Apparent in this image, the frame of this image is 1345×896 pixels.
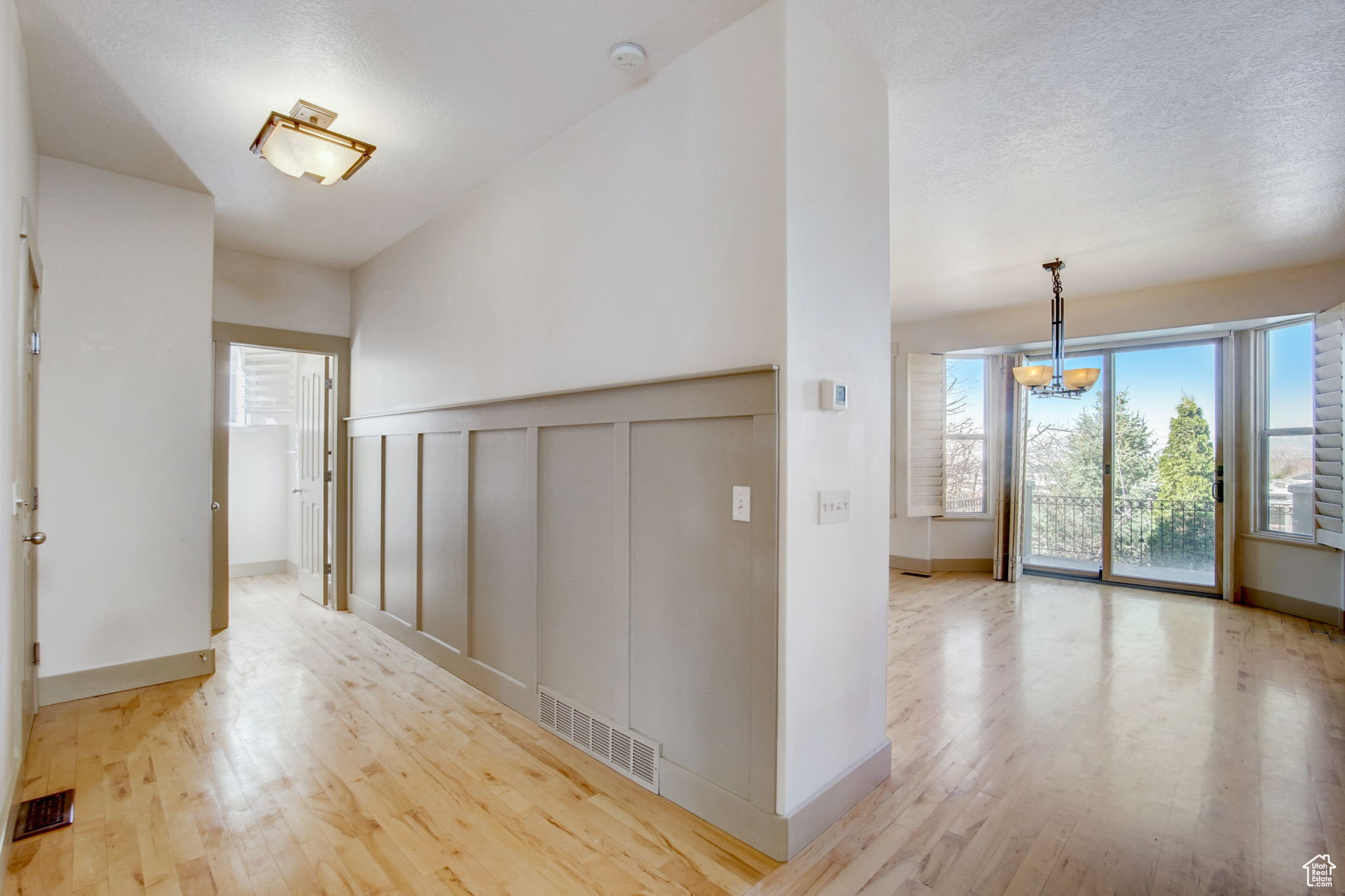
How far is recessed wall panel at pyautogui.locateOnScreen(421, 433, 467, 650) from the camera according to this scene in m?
3.61

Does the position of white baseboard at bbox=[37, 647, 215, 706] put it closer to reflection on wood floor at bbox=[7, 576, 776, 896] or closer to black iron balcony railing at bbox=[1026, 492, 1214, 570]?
reflection on wood floor at bbox=[7, 576, 776, 896]

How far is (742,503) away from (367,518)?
3.67 m

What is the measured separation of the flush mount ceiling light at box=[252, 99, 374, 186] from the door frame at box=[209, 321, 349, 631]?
211 cm

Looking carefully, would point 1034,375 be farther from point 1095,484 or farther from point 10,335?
point 10,335

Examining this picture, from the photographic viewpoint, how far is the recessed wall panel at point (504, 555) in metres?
3.10

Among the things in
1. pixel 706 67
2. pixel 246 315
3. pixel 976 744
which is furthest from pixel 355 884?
pixel 246 315

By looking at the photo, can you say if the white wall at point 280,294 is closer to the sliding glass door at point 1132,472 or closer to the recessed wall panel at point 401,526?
the recessed wall panel at point 401,526

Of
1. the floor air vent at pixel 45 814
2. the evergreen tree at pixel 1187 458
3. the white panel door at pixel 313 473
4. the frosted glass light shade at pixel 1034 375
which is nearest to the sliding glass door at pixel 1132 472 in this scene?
the evergreen tree at pixel 1187 458

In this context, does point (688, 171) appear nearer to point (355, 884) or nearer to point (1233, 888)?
point (355, 884)

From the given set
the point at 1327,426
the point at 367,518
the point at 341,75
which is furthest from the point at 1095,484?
the point at 341,75

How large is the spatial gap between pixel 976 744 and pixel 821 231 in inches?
93.6

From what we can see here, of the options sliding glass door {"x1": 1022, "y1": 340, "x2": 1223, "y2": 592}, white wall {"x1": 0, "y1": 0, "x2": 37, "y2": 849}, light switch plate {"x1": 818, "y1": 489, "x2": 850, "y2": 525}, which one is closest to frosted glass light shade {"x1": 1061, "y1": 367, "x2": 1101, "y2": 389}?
sliding glass door {"x1": 1022, "y1": 340, "x2": 1223, "y2": 592}

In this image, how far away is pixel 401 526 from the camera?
4.25 m

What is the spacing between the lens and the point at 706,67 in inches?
89.7
